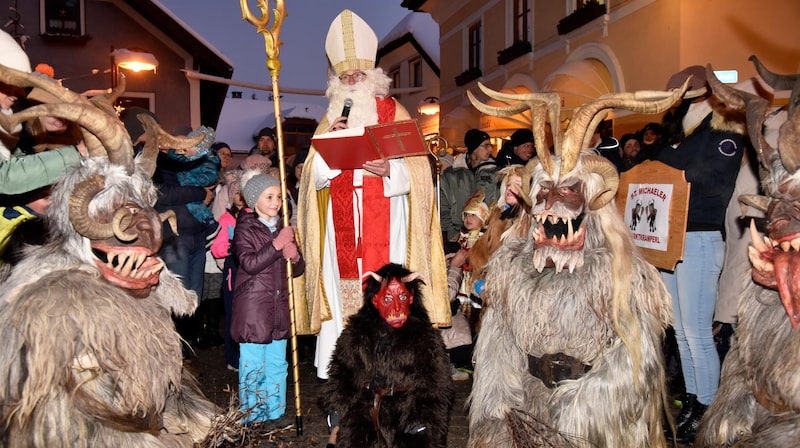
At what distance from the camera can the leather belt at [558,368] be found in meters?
3.06

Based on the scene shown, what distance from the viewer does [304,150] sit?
7223 mm

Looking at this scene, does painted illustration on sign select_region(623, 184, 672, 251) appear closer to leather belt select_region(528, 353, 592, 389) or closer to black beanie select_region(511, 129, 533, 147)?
leather belt select_region(528, 353, 592, 389)

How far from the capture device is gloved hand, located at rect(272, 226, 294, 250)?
4051mm

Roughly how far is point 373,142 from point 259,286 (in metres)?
1.30

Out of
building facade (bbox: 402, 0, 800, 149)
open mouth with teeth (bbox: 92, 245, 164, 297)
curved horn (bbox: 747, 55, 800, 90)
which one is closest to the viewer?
open mouth with teeth (bbox: 92, 245, 164, 297)

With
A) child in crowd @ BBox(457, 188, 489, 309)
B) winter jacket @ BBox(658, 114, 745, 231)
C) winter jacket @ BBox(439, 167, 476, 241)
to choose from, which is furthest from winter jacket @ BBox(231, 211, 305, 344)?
winter jacket @ BBox(439, 167, 476, 241)

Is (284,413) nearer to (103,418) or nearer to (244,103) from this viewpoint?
(103,418)

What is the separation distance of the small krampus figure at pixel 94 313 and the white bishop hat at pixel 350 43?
6.52 ft

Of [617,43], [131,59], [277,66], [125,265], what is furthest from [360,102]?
[617,43]

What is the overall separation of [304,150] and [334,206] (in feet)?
9.67

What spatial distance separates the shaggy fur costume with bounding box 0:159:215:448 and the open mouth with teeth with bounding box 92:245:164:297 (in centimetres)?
3

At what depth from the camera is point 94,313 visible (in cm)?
232

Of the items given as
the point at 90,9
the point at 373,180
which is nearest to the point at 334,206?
the point at 373,180

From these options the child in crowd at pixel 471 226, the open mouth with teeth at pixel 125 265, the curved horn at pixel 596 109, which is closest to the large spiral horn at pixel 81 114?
the open mouth with teeth at pixel 125 265
